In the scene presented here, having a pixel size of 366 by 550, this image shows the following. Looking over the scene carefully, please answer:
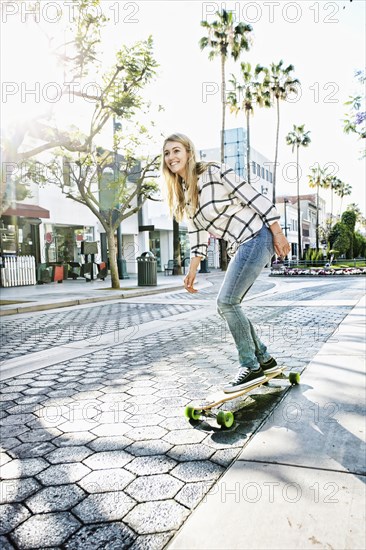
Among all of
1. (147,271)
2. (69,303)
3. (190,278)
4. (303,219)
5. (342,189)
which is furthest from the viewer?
(303,219)

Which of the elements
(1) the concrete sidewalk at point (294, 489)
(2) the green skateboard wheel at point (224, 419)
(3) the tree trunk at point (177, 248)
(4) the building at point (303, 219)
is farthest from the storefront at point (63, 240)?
(4) the building at point (303, 219)

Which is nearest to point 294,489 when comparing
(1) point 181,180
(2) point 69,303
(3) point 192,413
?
(3) point 192,413

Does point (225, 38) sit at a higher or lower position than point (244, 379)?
higher

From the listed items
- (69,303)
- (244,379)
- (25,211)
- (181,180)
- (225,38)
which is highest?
(225,38)

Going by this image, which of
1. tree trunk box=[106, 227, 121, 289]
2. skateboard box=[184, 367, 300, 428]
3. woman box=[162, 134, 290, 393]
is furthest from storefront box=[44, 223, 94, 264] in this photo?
skateboard box=[184, 367, 300, 428]

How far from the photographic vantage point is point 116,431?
2.84 meters

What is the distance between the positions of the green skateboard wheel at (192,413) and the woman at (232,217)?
31cm

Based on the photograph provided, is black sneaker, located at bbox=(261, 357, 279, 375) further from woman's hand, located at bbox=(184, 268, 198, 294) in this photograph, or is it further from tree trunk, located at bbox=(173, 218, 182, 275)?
tree trunk, located at bbox=(173, 218, 182, 275)

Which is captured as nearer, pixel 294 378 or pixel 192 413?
pixel 192 413

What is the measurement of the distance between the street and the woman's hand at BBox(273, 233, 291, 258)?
1.10m

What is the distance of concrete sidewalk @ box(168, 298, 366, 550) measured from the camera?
1699 mm

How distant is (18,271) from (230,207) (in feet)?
57.2

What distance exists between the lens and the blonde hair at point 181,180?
3076mm

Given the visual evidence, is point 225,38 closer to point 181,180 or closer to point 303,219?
point 181,180
